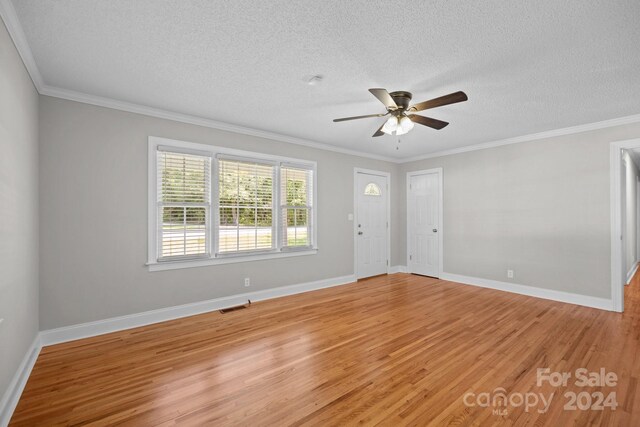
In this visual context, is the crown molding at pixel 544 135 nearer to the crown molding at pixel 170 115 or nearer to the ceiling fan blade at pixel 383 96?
the crown molding at pixel 170 115

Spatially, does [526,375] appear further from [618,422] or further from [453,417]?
[453,417]

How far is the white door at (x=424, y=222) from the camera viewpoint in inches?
236

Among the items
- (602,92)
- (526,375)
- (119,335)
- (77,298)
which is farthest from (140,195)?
(602,92)

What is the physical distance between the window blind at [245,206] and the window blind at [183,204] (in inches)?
9.1

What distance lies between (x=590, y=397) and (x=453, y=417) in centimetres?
113

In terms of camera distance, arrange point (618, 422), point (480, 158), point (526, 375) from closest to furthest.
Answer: point (618, 422) < point (526, 375) < point (480, 158)

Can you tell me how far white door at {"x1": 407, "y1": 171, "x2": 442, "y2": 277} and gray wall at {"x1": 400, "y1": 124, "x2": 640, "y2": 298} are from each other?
219 mm

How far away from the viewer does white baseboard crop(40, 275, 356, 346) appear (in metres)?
2.99

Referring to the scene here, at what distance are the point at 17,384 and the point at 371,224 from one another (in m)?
5.34

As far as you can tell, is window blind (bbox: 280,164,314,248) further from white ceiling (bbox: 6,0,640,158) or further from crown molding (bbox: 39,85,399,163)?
white ceiling (bbox: 6,0,640,158)

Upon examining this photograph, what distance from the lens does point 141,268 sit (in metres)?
3.46

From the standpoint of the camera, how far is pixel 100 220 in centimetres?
322

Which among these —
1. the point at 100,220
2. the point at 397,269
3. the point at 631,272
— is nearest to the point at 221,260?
the point at 100,220

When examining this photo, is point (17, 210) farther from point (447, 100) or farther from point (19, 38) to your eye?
point (447, 100)
